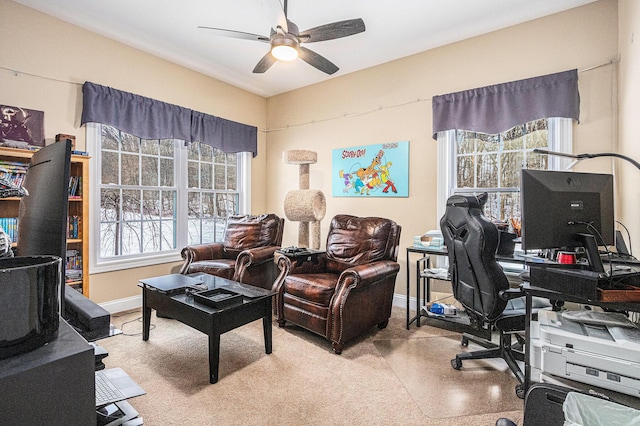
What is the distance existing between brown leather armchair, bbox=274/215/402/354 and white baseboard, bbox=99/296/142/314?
1705 mm

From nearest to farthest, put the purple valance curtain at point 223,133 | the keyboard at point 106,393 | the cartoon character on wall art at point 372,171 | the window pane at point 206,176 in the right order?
the keyboard at point 106,393 < the cartoon character on wall art at point 372,171 < the purple valance curtain at point 223,133 < the window pane at point 206,176

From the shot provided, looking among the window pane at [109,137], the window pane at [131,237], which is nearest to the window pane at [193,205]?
the window pane at [131,237]

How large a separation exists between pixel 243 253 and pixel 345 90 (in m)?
2.45

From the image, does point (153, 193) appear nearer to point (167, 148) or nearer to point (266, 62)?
point (167, 148)

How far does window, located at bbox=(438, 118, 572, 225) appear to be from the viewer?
302 cm

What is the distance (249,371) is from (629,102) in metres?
3.38

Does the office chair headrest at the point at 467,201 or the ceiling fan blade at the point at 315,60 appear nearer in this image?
the office chair headrest at the point at 467,201

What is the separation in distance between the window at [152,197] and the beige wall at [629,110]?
4262 mm

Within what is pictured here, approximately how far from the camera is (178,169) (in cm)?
409

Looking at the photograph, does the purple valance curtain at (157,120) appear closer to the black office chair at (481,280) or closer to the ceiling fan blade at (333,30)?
the ceiling fan blade at (333,30)

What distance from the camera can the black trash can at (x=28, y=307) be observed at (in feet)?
1.75

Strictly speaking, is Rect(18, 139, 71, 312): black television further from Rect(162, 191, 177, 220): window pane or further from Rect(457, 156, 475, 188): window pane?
Rect(457, 156, 475, 188): window pane

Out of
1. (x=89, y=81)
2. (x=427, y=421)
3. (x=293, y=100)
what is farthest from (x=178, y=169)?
(x=427, y=421)

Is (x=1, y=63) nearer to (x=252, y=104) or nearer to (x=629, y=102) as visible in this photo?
(x=252, y=104)
